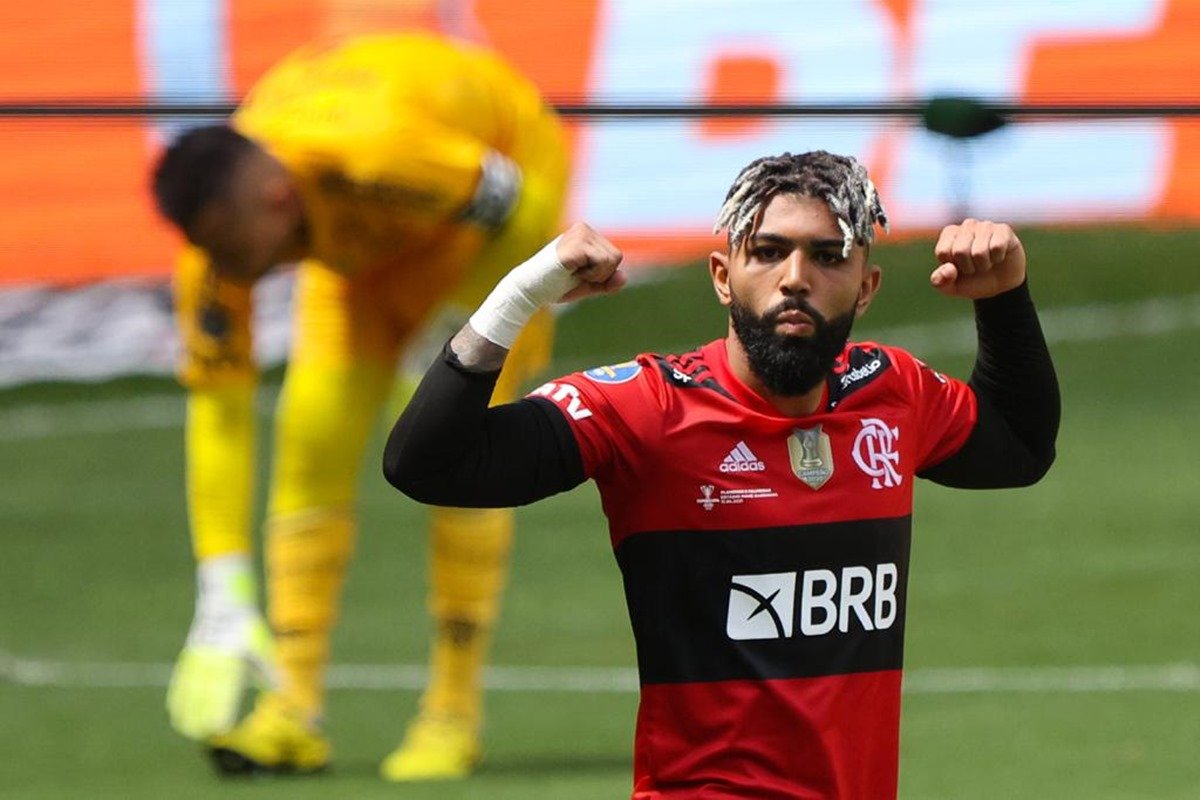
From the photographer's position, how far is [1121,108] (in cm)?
486

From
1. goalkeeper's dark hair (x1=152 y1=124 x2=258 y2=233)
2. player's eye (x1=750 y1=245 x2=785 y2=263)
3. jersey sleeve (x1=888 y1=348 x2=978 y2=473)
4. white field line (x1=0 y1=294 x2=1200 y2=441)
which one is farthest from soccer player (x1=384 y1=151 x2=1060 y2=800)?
white field line (x1=0 y1=294 x2=1200 y2=441)

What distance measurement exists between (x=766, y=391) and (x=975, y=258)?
404 mm

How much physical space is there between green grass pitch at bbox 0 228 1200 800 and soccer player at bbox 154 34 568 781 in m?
0.26

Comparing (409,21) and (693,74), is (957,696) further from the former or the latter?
(693,74)

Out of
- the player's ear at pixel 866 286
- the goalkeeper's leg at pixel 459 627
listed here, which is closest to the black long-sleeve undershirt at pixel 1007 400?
the player's ear at pixel 866 286

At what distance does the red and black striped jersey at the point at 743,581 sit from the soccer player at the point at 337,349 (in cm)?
237

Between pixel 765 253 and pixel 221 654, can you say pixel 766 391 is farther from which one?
pixel 221 654

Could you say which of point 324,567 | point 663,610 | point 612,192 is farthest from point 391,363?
point 612,192

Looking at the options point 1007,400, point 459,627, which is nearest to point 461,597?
point 459,627

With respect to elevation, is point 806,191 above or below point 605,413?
above

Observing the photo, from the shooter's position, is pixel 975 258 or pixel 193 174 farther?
pixel 193 174

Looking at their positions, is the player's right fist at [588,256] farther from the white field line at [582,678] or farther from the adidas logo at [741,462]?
the white field line at [582,678]

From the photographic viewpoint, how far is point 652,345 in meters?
12.2

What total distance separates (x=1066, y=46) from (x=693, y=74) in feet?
5.19
